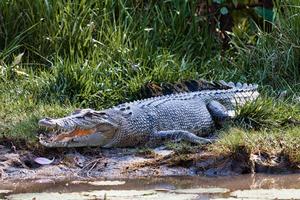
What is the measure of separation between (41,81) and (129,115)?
148cm

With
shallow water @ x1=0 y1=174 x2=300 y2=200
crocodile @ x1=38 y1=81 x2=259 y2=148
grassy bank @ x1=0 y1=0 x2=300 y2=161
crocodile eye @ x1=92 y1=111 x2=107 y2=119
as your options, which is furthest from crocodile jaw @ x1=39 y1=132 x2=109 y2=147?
grassy bank @ x1=0 y1=0 x2=300 y2=161

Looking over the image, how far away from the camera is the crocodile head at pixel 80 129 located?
20.9ft

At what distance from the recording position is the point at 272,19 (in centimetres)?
981

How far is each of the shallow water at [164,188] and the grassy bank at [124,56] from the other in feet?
3.76

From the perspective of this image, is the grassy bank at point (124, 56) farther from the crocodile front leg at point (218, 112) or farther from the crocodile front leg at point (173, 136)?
the crocodile front leg at point (173, 136)

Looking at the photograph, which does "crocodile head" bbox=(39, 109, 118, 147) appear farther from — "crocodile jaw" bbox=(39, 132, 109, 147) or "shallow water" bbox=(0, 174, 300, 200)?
"shallow water" bbox=(0, 174, 300, 200)

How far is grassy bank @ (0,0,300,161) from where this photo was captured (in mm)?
7746

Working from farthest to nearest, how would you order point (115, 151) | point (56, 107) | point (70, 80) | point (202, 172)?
point (70, 80), point (56, 107), point (115, 151), point (202, 172)

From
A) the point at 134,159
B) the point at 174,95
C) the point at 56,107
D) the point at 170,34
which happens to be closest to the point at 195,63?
the point at 170,34

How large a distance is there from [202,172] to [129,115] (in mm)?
1079

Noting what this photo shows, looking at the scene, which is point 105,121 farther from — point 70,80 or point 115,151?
point 70,80

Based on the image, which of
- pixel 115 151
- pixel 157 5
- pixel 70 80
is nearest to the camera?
pixel 115 151

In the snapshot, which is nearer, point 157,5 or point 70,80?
point 70,80

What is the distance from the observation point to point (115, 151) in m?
6.77
